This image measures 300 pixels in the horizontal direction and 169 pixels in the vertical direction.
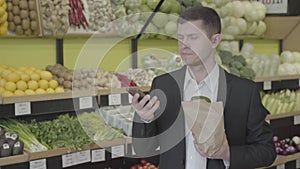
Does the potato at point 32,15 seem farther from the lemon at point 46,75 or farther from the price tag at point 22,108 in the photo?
the price tag at point 22,108

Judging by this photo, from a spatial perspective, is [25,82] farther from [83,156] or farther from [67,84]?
[83,156]

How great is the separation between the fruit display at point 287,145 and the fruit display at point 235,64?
31.0 inches

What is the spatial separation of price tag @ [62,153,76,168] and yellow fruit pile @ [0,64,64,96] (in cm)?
40

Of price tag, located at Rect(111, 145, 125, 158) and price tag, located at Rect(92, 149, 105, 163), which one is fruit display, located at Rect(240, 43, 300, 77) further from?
price tag, located at Rect(92, 149, 105, 163)

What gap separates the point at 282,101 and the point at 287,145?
42cm

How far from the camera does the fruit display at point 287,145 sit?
4445 millimetres

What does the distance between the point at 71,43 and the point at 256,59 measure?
5.78 feet

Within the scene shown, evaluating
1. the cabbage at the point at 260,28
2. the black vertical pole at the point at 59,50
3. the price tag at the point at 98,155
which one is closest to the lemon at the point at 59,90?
the price tag at the point at 98,155

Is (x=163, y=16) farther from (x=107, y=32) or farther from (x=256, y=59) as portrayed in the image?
(x=256, y=59)

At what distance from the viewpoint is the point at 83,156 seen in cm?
307

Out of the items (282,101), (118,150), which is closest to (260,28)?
(282,101)

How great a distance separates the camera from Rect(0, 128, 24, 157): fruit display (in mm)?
2701

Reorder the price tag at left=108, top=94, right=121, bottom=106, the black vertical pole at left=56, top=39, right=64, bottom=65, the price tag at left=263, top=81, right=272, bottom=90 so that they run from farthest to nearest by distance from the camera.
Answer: the price tag at left=263, top=81, right=272, bottom=90 → the black vertical pole at left=56, top=39, right=64, bottom=65 → the price tag at left=108, top=94, right=121, bottom=106

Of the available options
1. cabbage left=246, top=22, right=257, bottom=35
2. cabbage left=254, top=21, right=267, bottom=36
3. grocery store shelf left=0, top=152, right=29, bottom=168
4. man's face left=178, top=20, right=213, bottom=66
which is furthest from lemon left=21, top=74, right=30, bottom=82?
cabbage left=254, top=21, right=267, bottom=36
